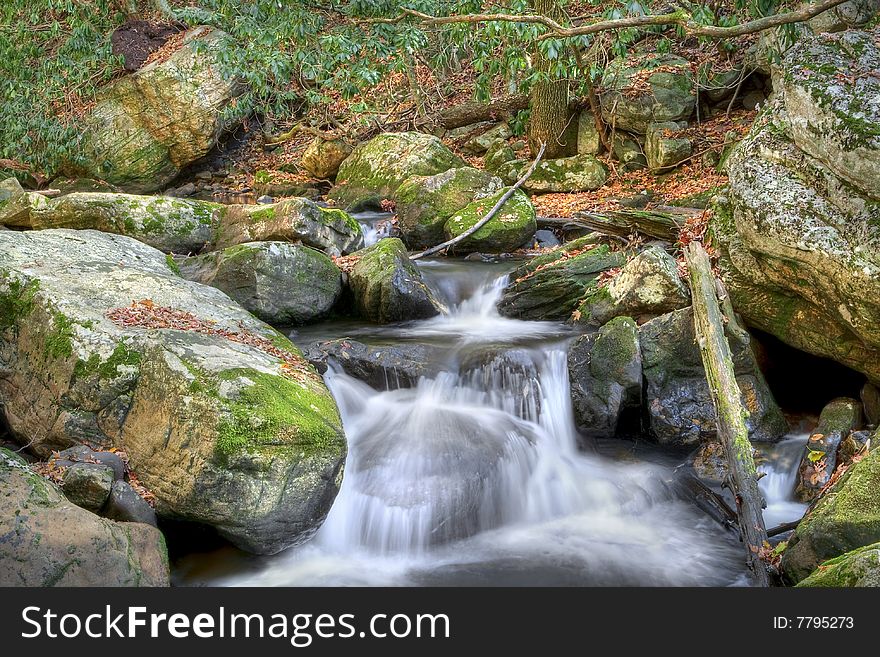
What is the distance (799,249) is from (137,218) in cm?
866

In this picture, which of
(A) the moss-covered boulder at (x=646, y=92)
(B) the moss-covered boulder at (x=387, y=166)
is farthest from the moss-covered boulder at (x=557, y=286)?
(A) the moss-covered boulder at (x=646, y=92)

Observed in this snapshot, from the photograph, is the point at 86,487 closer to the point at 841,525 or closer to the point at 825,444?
the point at 841,525

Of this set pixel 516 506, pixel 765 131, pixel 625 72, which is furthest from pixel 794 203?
pixel 625 72

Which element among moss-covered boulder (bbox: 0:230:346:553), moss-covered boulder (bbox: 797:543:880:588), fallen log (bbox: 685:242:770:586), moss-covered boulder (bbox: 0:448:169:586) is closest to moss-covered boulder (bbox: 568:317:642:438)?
fallen log (bbox: 685:242:770:586)

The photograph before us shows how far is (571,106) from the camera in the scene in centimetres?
1423

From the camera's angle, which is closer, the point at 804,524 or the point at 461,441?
the point at 804,524

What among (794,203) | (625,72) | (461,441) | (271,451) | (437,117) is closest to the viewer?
(271,451)

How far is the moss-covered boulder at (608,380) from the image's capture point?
6758mm

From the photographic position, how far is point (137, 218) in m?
10.3

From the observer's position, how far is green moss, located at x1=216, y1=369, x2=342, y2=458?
477 centimetres

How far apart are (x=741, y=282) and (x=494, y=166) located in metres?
8.24

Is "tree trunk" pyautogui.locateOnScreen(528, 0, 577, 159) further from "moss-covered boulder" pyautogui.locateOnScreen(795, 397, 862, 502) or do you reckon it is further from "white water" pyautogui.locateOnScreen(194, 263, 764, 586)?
"moss-covered boulder" pyautogui.locateOnScreen(795, 397, 862, 502)

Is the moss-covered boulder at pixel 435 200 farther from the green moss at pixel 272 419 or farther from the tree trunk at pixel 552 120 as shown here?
the green moss at pixel 272 419

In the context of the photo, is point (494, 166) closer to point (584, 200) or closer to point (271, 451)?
point (584, 200)
